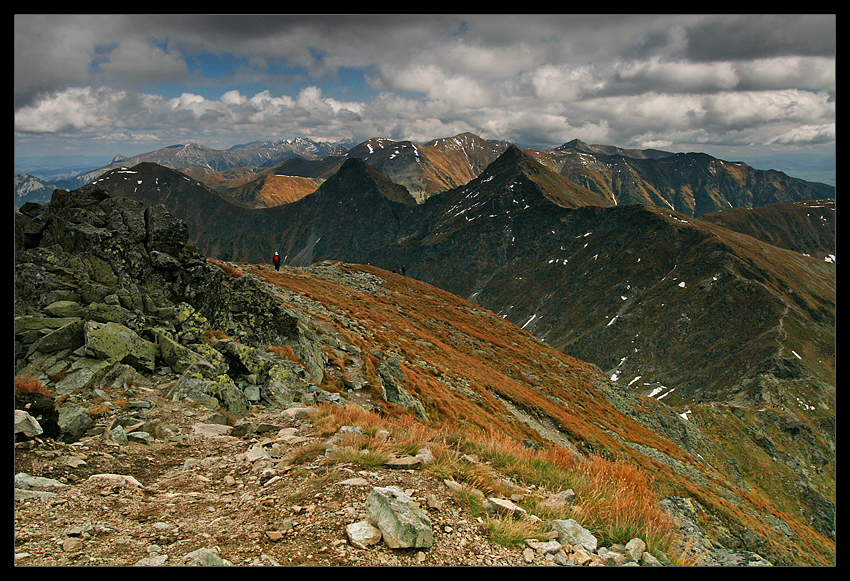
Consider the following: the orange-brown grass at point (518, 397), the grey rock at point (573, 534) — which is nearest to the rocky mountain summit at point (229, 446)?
the grey rock at point (573, 534)

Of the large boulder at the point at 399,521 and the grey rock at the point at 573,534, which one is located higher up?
the large boulder at the point at 399,521

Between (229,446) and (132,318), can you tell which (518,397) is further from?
(229,446)

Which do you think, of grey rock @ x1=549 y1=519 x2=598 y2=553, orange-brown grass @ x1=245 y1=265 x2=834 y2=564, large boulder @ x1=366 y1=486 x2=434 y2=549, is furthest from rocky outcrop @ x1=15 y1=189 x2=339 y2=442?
grey rock @ x1=549 y1=519 x2=598 y2=553

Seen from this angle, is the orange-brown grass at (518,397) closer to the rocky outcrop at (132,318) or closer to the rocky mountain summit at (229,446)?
the rocky mountain summit at (229,446)

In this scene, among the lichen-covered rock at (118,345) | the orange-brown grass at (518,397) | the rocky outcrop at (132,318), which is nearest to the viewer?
the orange-brown grass at (518,397)

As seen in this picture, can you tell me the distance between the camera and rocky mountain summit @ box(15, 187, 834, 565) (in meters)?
4.98

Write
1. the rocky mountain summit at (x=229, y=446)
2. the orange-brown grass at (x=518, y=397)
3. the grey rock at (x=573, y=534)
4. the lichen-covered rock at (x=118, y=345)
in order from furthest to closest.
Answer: the lichen-covered rock at (x=118, y=345) → the orange-brown grass at (x=518, y=397) → the grey rock at (x=573, y=534) → the rocky mountain summit at (x=229, y=446)

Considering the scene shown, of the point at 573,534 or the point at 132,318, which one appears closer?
the point at 573,534

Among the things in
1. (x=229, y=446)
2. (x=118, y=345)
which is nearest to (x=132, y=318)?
(x=118, y=345)

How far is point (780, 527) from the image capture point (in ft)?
Result: 155

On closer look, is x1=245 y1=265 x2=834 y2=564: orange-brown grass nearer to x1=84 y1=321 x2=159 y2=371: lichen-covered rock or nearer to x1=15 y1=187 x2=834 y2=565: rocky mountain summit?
x1=15 y1=187 x2=834 y2=565: rocky mountain summit

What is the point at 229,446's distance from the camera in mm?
9391

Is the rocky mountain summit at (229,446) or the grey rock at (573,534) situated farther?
the grey rock at (573,534)

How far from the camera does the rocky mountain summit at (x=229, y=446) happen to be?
196 inches
